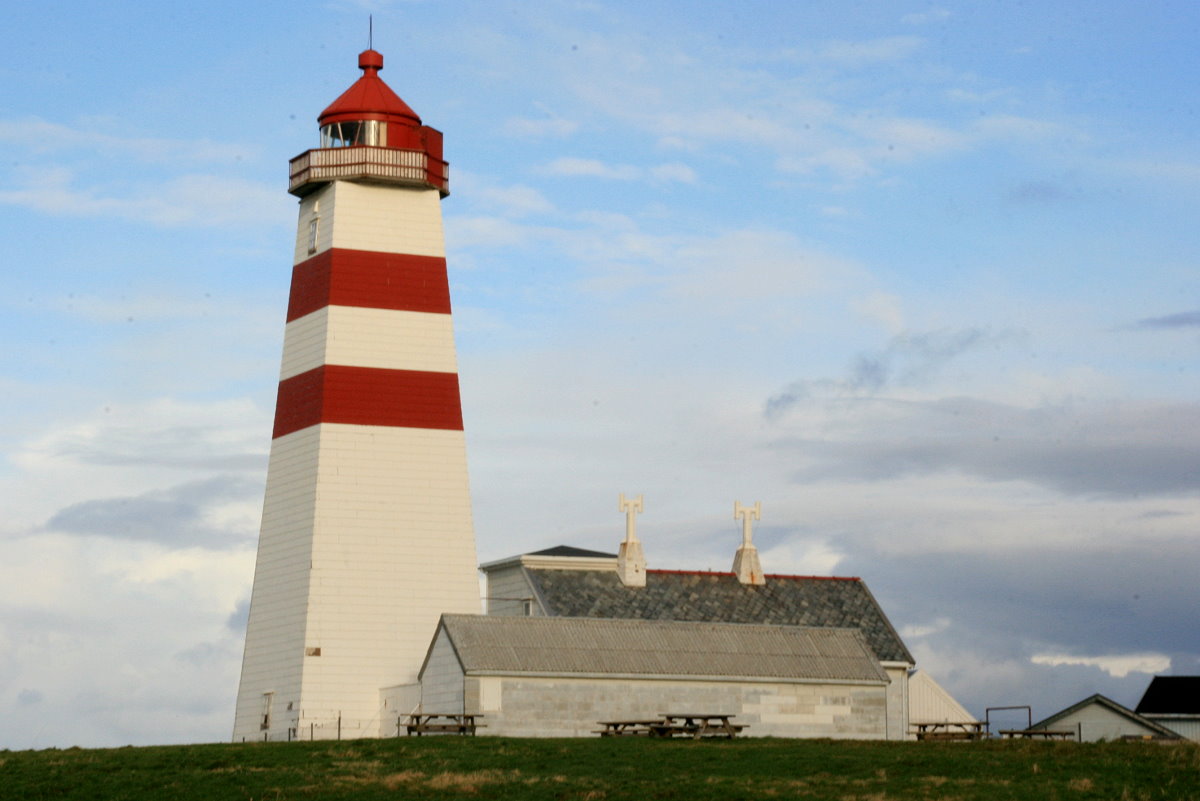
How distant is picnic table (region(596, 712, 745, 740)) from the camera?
5012cm

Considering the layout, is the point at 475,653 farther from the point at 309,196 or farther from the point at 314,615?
the point at 309,196

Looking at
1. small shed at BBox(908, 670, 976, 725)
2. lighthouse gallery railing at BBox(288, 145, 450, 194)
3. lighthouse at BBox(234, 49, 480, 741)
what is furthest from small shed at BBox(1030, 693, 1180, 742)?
lighthouse gallery railing at BBox(288, 145, 450, 194)

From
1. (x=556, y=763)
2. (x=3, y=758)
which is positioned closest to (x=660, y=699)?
(x=556, y=763)

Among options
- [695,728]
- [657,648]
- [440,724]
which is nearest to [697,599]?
[657,648]

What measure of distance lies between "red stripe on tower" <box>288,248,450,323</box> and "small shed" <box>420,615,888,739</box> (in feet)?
30.9

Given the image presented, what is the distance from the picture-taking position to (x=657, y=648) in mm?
56812

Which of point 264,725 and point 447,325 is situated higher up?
point 447,325

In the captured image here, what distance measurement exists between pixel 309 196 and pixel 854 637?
2169cm

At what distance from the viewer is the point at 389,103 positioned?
193ft

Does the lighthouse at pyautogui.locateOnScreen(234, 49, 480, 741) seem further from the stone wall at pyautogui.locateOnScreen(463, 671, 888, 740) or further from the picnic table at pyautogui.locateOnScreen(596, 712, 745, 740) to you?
the picnic table at pyautogui.locateOnScreen(596, 712, 745, 740)

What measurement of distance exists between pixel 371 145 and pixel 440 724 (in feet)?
57.0

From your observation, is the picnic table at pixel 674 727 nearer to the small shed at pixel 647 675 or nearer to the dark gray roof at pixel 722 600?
the small shed at pixel 647 675

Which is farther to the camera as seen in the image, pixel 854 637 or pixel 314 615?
pixel 854 637

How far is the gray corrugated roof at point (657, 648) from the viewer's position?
54375 millimetres
